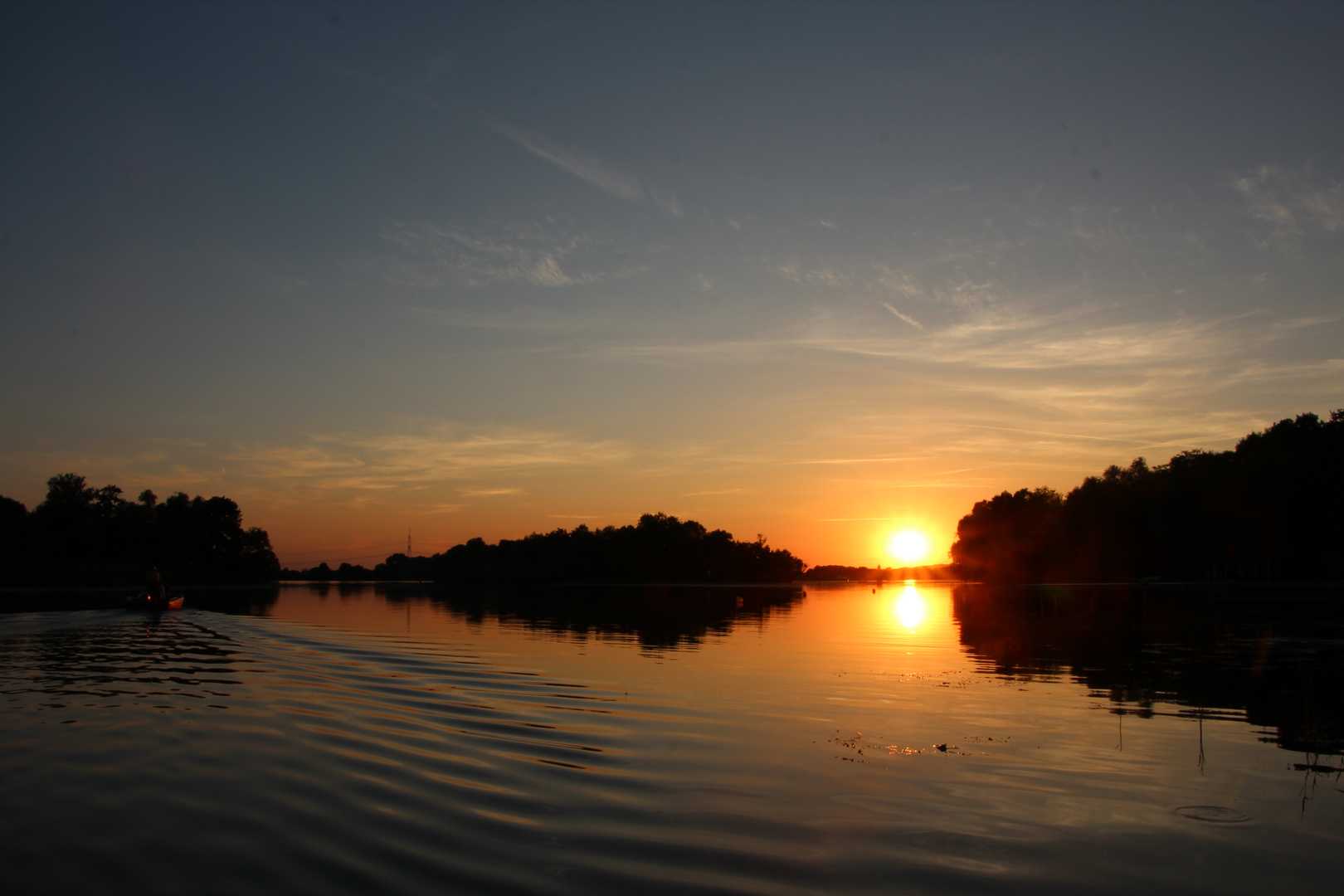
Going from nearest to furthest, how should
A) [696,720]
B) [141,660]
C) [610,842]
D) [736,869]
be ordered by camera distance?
[736,869] < [610,842] < [696,720] < [141,660]

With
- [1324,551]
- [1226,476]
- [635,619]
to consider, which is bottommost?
[635,619]

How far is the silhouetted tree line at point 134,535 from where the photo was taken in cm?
14438

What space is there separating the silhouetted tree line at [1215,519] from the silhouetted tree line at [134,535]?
511 ft

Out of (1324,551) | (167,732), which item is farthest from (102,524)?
(1324,551)

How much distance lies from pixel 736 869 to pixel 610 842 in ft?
5.26

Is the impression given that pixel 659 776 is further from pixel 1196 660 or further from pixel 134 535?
pixel 134 535

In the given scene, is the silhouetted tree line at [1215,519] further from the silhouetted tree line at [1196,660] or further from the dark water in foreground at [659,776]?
the dark water in foreground at [659,776]

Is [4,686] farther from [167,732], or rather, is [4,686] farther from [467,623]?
[467,623]

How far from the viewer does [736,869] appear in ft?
29.5

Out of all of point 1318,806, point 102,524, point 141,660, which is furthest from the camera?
point 102,524

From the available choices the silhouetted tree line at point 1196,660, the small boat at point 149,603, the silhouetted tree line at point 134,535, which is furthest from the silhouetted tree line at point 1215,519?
the silhouetted tree line at point 134,535

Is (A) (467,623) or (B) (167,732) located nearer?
(B) (167,732)

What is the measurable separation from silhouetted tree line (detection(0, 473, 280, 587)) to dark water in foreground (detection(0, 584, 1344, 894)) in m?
130

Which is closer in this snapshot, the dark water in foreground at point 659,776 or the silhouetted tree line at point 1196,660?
the dark water in foreground at point 659,776
